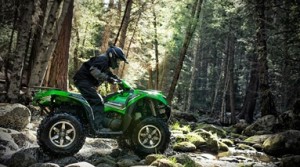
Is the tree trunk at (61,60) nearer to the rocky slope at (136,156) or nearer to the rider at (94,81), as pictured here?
the rocky slope at (136,156)

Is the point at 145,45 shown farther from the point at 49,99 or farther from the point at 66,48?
the point at 49,99

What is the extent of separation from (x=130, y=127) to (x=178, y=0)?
53.6 feet

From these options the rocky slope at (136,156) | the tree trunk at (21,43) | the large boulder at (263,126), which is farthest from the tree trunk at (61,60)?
the large boulder at (263,126)

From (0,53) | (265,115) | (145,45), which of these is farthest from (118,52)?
(145,45)

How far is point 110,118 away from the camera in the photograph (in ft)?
26.2

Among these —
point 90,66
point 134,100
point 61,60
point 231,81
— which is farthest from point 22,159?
point 231,81

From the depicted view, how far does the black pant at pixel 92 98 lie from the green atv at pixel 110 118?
0.18 m

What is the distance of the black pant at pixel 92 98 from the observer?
7.62m

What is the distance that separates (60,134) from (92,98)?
3.27 feet

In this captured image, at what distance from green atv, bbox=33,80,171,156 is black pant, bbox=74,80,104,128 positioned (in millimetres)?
177

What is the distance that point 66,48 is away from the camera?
46.8ft

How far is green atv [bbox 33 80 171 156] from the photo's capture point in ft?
Answer: 23.5

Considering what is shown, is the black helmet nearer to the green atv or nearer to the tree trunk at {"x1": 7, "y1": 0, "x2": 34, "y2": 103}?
the green atv

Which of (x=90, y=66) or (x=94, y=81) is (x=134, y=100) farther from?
(x=90, y=66)
